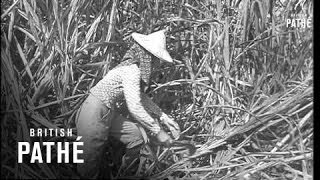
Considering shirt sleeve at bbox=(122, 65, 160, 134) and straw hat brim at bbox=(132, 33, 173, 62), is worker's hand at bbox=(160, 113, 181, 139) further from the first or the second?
straw hat brim at bbox=(132, 33, 173, 62)

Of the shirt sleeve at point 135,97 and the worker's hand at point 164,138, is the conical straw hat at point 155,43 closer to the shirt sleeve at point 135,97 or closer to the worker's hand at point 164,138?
the shirt sleeve at point 135,97

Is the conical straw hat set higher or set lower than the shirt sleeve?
higher

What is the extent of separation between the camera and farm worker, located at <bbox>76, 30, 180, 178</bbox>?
168 cm

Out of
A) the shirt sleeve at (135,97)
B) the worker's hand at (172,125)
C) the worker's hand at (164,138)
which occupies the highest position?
the shirt sleeve at (135,97)

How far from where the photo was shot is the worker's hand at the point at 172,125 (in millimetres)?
1740

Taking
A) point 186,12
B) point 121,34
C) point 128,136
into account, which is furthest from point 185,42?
point 128,136

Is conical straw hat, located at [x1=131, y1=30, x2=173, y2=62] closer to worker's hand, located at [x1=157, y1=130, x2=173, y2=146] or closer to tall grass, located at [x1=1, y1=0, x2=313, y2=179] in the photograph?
tall grass, located at [x1=1, y1=0, x2=313, y2=179]

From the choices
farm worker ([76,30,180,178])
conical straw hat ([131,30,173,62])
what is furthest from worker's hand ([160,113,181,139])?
conical straw hat ([131,30,173,62])

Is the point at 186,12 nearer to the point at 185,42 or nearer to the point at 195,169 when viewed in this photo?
the point at 185,42

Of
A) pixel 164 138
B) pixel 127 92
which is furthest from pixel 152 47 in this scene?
pixel 164 138

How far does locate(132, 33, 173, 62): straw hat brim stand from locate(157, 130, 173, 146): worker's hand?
0.77 feet

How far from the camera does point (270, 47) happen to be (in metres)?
1.82

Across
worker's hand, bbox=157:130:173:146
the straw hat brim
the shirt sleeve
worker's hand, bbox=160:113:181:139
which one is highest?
the straw hat brim

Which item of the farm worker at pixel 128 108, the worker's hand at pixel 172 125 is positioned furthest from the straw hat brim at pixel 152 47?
the worker's hand at pixel 172 125
